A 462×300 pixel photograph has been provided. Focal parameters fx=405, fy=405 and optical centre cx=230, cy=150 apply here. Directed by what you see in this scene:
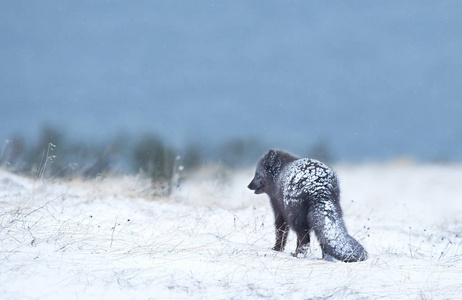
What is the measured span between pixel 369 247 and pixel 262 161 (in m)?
2.30

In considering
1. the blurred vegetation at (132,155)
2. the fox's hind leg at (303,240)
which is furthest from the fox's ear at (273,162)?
the blurred vegetation at (132,155)

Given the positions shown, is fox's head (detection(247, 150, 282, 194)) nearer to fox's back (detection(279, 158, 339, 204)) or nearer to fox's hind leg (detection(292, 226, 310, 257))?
fox's back (detection(279, 158, 339, 204))

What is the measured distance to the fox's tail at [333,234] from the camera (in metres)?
4.71

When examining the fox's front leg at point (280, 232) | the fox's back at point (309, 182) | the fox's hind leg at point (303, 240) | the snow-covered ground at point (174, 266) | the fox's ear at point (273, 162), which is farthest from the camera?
the fox's ear at point (273, 162)

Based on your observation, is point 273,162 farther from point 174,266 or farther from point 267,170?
point 174,266

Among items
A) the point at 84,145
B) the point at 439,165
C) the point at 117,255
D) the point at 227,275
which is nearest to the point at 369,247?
the point at 227,275

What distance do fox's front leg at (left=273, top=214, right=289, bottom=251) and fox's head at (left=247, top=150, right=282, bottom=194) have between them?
659mm

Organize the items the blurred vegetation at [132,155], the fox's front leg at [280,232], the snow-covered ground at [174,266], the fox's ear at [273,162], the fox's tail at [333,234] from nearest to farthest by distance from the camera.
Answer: the snow-covered ground at [174,266] < the fox's tail at [333,234] < the fox's front leg at [280,232] < the fox's ear at [273,162] < the blurred vegetation at [132,155]

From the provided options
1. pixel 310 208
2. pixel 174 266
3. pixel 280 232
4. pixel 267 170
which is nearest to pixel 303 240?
pixel 310 208

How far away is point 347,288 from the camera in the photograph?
3.77 meters

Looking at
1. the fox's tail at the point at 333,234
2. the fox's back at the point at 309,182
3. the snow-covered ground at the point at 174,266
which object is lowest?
the snow-covered ground at the point at 174,266

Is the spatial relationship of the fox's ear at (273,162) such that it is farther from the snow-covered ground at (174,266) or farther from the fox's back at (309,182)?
the snow-covered ground at (174,266)

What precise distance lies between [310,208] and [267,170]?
1.61m

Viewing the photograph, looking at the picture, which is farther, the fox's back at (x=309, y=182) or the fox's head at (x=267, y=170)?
the fox's head at (x=267, y=170)
